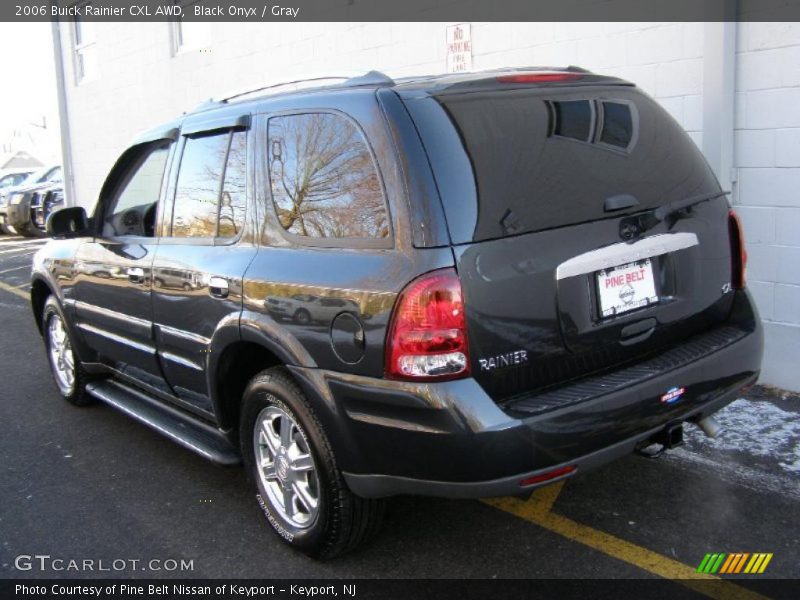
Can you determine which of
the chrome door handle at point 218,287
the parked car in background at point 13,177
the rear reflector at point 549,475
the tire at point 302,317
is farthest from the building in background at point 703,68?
the parked car in background at point 13,177

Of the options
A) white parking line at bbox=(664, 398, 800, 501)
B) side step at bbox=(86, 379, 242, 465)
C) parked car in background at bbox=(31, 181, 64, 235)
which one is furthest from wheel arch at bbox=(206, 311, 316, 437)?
parked car in background at bbox=(31, 181, 64, 235)

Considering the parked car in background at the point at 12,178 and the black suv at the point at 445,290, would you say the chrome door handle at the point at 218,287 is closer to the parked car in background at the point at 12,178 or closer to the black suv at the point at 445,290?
the black suv at the point at 445,290

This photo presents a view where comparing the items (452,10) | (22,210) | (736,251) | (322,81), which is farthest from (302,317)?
(22,210)

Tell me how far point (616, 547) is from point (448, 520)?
75 cm

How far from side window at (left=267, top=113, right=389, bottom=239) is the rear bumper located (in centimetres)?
58

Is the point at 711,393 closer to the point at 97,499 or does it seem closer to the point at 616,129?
the point at 616,129

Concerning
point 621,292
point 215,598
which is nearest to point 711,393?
point 621,292

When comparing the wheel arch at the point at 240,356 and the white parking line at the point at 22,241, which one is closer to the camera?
the wheel arch at the point at 240,356

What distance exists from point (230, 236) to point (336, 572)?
1.53 m

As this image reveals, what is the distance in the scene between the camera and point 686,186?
10.9 ft

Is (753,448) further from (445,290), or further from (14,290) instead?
(14,290)

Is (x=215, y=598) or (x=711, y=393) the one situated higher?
(x=711, y=393)

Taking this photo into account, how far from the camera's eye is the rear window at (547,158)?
2.77 metres

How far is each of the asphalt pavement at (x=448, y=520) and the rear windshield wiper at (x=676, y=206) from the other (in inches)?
53.7
